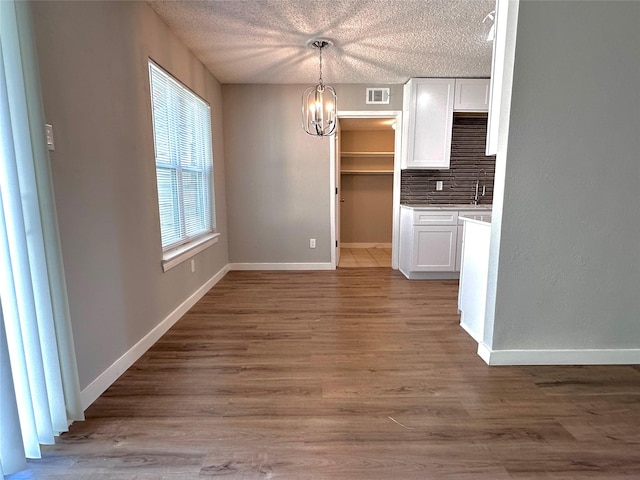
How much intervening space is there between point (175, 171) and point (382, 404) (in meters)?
2.51

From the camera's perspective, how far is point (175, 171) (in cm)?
297

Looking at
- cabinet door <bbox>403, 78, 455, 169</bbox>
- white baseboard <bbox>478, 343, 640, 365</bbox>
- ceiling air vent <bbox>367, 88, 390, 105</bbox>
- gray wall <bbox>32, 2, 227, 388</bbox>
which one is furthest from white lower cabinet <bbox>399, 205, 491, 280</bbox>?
gray wall <bbox>32, 2, 227, 388</bbox>

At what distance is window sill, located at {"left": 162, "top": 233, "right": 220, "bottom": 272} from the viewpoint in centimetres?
265

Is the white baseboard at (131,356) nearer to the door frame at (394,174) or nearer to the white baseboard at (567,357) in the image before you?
the door frame at (394,174)

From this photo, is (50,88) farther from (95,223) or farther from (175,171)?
(175,171)

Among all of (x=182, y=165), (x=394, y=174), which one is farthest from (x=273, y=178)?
(x=394, y=174)

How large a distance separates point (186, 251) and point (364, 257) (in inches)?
120

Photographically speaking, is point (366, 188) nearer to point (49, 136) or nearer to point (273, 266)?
point (273, 266)

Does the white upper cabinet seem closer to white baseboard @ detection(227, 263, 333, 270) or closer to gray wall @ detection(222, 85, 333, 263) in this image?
gray wall @ detection(222, 85, 333, 263)

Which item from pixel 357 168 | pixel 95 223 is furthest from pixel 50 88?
pixel 357 168

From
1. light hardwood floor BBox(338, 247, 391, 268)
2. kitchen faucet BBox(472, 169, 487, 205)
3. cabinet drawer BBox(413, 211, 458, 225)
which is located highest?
kitchen faucet BBox(472, 169, 487, 205)

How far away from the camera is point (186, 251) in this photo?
2.99m

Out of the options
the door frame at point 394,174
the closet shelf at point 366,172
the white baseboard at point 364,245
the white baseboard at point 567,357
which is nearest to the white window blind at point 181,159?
the door frame at point 394,174

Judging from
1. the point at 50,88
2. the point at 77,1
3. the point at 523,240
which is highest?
the point at 77,1
